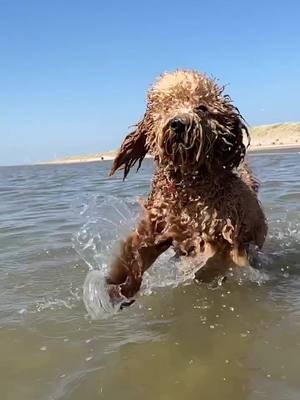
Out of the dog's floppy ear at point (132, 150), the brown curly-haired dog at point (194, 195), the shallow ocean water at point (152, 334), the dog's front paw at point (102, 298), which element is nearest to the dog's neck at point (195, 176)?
the brown curly-haired dog at point (194, 195)

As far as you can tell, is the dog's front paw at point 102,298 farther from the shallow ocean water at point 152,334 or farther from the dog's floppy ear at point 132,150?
the dog's floppy ear at point 132,150

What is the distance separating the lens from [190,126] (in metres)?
4.33

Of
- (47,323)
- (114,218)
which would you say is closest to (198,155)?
(47,323)

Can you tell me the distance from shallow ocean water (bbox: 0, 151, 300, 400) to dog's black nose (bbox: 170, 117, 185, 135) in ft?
4.12

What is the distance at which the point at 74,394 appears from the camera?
9.99 ft

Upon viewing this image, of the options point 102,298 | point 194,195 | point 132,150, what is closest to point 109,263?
point 102,298

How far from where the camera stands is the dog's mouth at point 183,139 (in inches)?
170

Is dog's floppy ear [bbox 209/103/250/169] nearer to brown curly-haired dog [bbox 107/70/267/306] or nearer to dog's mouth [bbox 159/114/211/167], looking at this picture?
brown curly-haired dog [bbox 107/70/267/306]

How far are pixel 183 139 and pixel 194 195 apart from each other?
63cm

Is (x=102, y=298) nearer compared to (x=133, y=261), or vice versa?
(x=102, y=298)

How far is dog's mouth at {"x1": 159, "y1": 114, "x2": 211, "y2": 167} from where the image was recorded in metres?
4.32

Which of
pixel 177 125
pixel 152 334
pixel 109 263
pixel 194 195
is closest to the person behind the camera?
pixel 152 334

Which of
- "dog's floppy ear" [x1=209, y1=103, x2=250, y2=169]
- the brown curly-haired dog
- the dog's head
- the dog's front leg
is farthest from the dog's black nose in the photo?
the dog's front leg

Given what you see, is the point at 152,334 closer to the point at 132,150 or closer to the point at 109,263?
the point at 109,263
